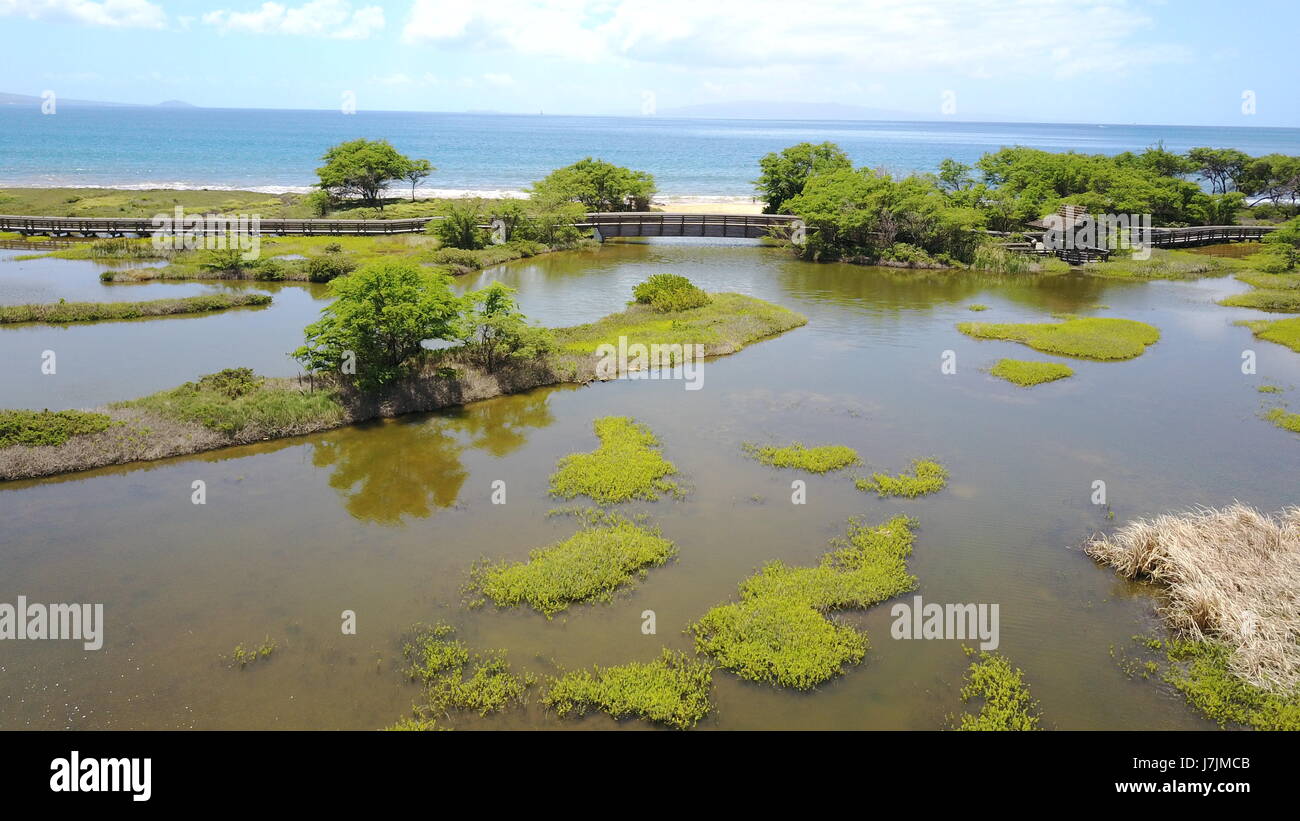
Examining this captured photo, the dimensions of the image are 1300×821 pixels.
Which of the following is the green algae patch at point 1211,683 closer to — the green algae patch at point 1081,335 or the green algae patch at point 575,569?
the green algae patch at point 575,569

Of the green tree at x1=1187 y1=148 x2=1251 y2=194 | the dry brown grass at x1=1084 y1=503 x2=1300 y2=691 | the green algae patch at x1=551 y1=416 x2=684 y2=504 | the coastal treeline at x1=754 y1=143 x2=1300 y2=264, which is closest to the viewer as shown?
the dry brown grass at x1=1084 y1=503 x2=1300 y2=691

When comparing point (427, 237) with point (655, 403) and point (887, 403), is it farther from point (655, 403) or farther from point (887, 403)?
point (887, 403)

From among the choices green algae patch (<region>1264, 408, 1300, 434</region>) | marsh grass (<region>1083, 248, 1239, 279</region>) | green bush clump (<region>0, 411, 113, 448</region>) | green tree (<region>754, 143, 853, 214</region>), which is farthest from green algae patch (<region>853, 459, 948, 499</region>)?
green tree (<region>754, 143, 853, 214</region>)

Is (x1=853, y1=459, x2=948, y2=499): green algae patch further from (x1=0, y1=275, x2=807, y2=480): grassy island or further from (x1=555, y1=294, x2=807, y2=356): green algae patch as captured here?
(x1=555, y1=294, x2=807, y2=356): green algae patch

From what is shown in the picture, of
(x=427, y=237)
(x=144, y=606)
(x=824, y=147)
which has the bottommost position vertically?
(x=144, y=606)

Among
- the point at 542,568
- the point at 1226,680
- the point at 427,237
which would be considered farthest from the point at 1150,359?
the point at 427,237
